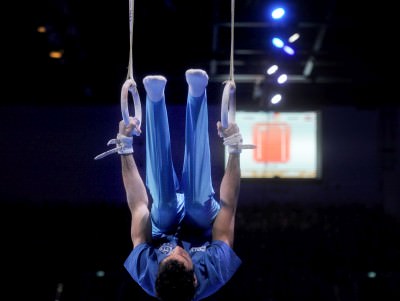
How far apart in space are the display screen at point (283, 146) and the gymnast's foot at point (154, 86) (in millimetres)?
3550

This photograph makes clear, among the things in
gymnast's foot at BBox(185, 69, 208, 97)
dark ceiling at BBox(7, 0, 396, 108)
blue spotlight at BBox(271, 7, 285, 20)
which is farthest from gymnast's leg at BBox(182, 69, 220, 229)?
blue spotlight at BBox(271, 7, 285, 20)

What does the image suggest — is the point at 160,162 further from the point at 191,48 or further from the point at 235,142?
the point at 191,48


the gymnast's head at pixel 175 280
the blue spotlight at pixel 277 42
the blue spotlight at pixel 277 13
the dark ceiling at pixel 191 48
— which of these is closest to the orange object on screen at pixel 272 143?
the dark ceiling at pixel 191 48

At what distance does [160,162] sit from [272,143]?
12.3 feet

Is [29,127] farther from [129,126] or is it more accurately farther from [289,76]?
[129,126]

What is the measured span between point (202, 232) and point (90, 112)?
362 cm

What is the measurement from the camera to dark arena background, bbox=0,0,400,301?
503cm

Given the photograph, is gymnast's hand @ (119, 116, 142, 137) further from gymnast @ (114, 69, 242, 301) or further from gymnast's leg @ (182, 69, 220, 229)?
gymnast's leg @ (182, 69, 220, 229)

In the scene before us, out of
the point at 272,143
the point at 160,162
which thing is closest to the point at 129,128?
the point at 160,162

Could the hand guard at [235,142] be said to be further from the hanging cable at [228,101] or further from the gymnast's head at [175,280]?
the gymnast's head at [175,280]

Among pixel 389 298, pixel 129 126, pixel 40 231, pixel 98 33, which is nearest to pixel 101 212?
pixel 40 231

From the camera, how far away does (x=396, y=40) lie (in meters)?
5.27

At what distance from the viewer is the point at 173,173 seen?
2.81m

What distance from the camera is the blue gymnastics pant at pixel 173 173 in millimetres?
2781
